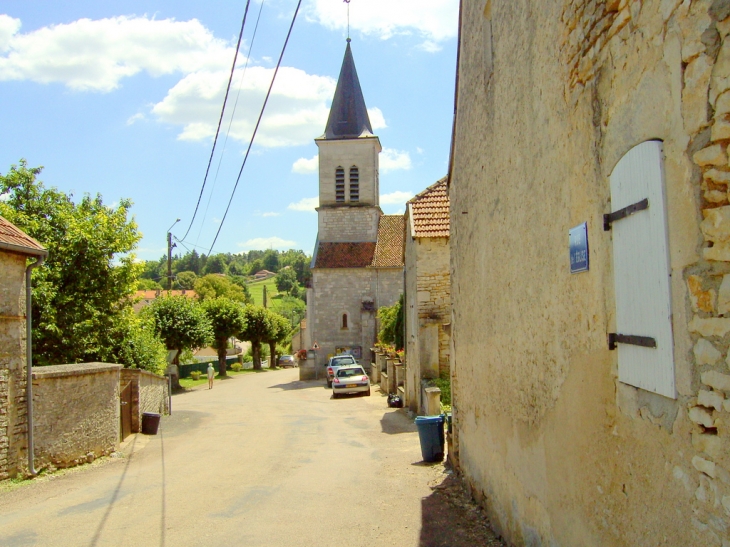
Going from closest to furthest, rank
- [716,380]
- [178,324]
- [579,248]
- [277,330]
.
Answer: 1. [716,380]
2. [579,248]
3. [178,324]
4. [277,330]

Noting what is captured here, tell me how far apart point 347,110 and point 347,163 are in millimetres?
4024

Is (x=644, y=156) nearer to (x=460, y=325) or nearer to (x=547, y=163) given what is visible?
(x=547, y=163)

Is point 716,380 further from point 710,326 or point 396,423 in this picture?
point 396,423

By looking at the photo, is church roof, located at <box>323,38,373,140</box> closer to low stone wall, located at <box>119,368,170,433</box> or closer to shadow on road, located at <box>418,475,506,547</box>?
low stone wall, located at <box>119,368,170,433</box>

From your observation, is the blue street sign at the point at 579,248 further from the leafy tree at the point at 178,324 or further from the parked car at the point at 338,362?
the leafy tree at the point at 178,324

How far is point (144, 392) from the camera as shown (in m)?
18.8

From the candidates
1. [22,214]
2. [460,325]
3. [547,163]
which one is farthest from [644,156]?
[22,214]

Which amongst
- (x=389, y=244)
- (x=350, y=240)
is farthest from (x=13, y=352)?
(x=389, y=244)

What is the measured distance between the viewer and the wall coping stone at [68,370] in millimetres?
11898

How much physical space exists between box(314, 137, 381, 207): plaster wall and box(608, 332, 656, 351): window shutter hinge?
41.9m

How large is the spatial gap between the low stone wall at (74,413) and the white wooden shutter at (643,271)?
35.9ft

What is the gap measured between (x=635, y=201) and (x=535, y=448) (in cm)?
320

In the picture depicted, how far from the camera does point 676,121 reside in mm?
3252

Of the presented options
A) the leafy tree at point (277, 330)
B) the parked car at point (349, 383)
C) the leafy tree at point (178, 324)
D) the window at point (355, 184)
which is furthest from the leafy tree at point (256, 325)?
the parked car at point (349, 383)
